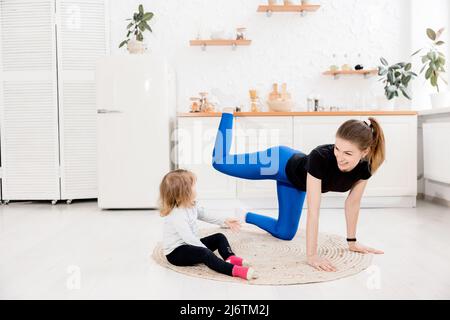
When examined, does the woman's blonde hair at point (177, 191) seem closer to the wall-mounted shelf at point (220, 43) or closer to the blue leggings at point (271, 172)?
the blue leggings at point (271, 172)

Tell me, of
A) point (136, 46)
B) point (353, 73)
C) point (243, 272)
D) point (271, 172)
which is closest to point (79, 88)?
point (136, 46)

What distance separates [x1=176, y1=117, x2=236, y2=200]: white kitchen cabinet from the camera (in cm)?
385

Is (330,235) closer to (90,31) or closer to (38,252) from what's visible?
(38,252)

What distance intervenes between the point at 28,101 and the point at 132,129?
4.08 feet

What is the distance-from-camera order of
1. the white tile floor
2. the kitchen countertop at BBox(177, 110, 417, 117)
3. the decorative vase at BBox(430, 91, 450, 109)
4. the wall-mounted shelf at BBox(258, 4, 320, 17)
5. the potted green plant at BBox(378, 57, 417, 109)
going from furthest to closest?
the wall-mounted shelf at BBox(258, 4, 320, 17)
the potted green plant at BBox(378, 57, 417, 109)
the decorative vase at BBox(430, 91, 450, 109)
the kitchen countertop at BBox(177, 110, 417, 117)
the white tile floor

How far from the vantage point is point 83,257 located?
2.33 m

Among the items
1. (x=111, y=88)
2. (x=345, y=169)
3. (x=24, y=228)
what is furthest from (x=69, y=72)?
(x=345, y=169)

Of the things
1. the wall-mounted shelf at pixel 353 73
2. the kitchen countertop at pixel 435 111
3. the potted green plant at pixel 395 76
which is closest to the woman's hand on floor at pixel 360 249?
the kitchen countertop at pixel 435 111

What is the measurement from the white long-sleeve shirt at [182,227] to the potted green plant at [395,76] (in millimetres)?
2679

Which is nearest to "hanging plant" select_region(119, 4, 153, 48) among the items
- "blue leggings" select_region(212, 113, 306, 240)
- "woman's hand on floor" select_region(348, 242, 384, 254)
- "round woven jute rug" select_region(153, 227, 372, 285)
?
"blue leggings" select_region(212, 113, 306, 240)

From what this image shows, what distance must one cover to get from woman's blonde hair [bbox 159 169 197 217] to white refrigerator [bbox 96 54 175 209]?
179cm

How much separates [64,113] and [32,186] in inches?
32.1

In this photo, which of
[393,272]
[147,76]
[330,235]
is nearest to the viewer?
[393,272]

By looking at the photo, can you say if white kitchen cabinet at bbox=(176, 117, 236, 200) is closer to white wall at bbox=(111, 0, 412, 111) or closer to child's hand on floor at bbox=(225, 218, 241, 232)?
white wall at bbox=(111, 0, 412, 111)
